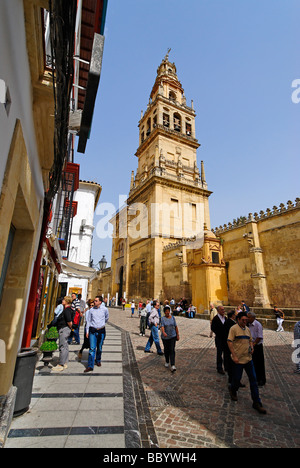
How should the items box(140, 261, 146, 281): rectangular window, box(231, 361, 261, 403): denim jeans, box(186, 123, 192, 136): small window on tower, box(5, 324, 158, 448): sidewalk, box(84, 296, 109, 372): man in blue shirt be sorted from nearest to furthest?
box(5, 324, 158, 448): sidewalk → box(231, 361, 261, 403): denim jeans → box(84, 296, 109, 372): man in blue shirt → box(140, 261, 146, 281): rectangular window → box(186, 123, 192, 136): small window on tower

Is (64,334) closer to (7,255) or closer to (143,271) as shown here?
(7,255)

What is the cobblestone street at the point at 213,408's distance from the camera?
2742 mm

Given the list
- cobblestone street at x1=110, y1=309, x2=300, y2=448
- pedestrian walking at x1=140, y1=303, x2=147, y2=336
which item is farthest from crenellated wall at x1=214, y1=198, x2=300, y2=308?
cobblestone street at x1=110, y1=309, x2=300, y2=448

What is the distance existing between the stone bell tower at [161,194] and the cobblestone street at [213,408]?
60.9ft

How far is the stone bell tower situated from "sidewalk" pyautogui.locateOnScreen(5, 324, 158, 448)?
63.9 feet

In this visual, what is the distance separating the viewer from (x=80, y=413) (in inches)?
125

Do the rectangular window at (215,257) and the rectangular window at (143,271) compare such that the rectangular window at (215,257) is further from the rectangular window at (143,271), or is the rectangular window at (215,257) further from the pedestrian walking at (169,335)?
the pedestrian walking at (169,335)

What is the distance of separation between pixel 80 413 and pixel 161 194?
999 inches

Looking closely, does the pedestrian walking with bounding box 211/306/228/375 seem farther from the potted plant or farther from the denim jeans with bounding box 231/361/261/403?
the potted plant

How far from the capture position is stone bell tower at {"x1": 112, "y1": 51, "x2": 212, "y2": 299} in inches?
1041

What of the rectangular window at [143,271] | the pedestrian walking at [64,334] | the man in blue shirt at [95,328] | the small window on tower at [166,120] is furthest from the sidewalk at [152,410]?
the small window on tower at [166,120]

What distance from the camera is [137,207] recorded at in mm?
31188
